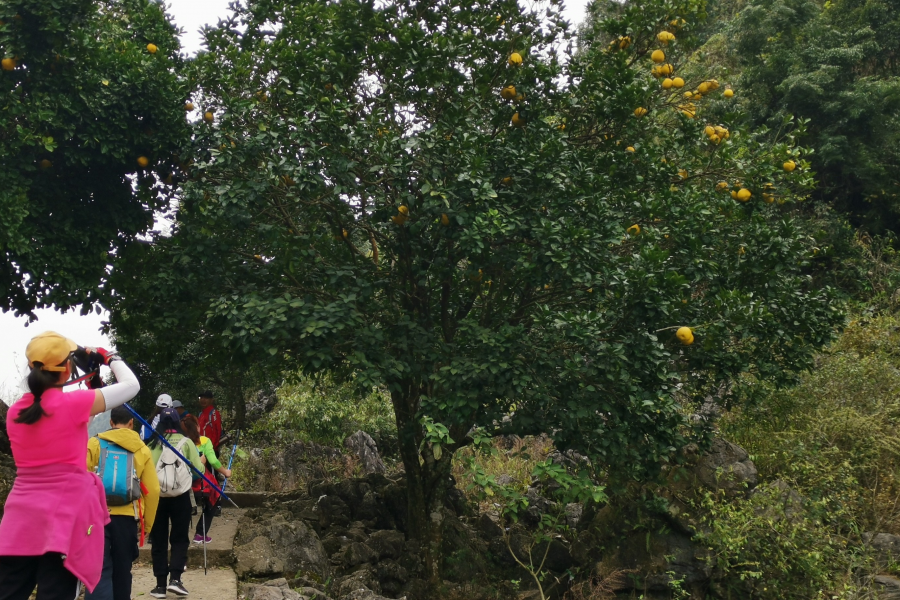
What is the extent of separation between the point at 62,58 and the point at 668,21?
216 inches

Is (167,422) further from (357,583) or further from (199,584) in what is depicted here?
(357,583)

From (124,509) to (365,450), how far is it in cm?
877

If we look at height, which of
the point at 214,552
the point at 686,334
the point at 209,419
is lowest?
the point at 214,552

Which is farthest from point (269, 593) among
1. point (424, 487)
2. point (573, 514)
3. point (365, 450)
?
point (365, 450)

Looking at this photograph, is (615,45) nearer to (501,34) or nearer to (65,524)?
(501,34)

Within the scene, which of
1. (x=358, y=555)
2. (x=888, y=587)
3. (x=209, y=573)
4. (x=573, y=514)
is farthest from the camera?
(x=573, y=514)

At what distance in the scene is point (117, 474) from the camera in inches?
171

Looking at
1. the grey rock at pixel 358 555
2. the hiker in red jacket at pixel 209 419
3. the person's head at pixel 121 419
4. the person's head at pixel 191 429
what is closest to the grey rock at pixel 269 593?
the person's head at pixel 191 429

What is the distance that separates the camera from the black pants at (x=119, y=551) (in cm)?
427

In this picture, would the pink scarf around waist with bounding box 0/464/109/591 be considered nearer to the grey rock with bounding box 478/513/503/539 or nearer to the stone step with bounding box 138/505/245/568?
the stone step with bounding box 138/505/245/568

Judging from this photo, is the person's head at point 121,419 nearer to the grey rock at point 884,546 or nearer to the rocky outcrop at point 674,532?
the rocky outcrop at point 674,532

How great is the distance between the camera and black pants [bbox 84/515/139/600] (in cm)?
427

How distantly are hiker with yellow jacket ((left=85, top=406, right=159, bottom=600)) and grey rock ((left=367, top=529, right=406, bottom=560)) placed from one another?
4584 millimetres

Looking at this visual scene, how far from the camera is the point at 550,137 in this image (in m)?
7.19
